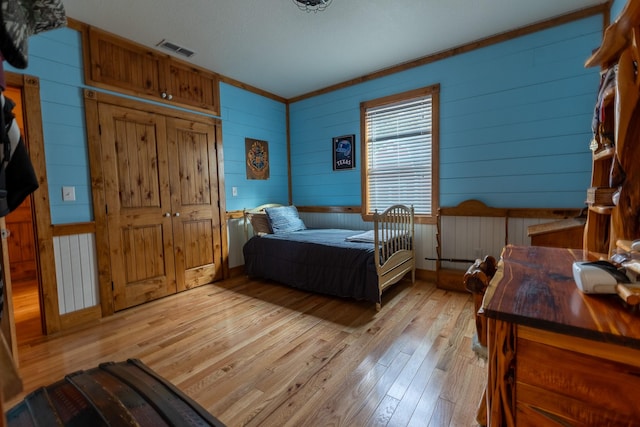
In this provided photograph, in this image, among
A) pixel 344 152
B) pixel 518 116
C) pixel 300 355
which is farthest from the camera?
pixel 344 152

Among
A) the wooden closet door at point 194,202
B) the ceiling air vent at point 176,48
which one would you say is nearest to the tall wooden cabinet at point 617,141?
the ceiling air vent at point 176,48

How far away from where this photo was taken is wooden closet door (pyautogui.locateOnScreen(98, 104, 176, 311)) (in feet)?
8.78

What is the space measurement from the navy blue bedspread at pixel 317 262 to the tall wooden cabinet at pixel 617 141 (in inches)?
64.5

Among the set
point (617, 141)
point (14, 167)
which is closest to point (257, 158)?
point (14, 167)

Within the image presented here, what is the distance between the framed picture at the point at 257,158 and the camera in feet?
12.9

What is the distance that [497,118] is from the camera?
285 cm

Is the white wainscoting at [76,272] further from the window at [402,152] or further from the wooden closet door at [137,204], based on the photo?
the window at [402,152]

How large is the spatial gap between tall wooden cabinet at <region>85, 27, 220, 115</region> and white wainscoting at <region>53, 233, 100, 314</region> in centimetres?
143

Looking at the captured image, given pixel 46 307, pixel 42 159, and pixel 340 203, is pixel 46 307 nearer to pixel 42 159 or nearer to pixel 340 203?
pixel 42 159

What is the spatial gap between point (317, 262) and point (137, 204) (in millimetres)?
1922

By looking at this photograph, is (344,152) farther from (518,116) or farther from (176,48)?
(176,48)

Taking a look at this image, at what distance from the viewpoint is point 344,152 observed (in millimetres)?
3930

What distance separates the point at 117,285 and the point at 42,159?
4.06 ft

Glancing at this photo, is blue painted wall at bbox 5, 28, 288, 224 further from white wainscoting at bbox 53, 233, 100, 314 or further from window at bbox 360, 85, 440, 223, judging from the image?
window at bbox 360, 85, 440, 223
